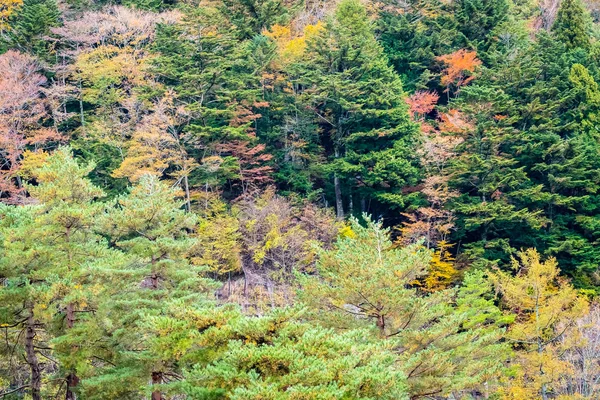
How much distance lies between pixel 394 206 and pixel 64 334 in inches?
619

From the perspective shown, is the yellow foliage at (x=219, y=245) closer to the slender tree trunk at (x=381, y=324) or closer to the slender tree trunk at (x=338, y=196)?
the slender tree trunk at (x=338, y=196)

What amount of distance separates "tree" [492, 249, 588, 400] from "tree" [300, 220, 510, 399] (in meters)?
2.44

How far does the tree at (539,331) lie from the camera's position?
50.0 ft

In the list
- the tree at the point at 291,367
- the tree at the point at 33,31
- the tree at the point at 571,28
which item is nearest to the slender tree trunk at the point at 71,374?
the tree at the point at 291,367

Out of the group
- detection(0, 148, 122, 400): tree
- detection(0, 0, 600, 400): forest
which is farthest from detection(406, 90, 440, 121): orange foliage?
detection(0, 148, 122, 400): tree

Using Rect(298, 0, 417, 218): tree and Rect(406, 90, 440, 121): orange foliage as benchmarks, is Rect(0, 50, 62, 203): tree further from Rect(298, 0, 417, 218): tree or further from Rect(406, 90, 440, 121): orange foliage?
Rect(406, 90, 440, 121): orange foliage

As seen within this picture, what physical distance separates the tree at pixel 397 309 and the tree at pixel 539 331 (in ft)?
8.01

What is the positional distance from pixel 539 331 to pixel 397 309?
631cm

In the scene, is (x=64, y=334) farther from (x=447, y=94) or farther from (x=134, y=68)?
(x=447, y=94)

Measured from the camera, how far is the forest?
11.7m

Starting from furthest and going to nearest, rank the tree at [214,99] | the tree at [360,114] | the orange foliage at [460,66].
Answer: the orange foliage at [460,66] < the tree at [360,114] < the tree at [214,99]

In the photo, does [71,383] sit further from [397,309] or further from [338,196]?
[338,196]

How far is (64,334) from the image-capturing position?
12.6m

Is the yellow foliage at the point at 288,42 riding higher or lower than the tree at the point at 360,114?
higher
